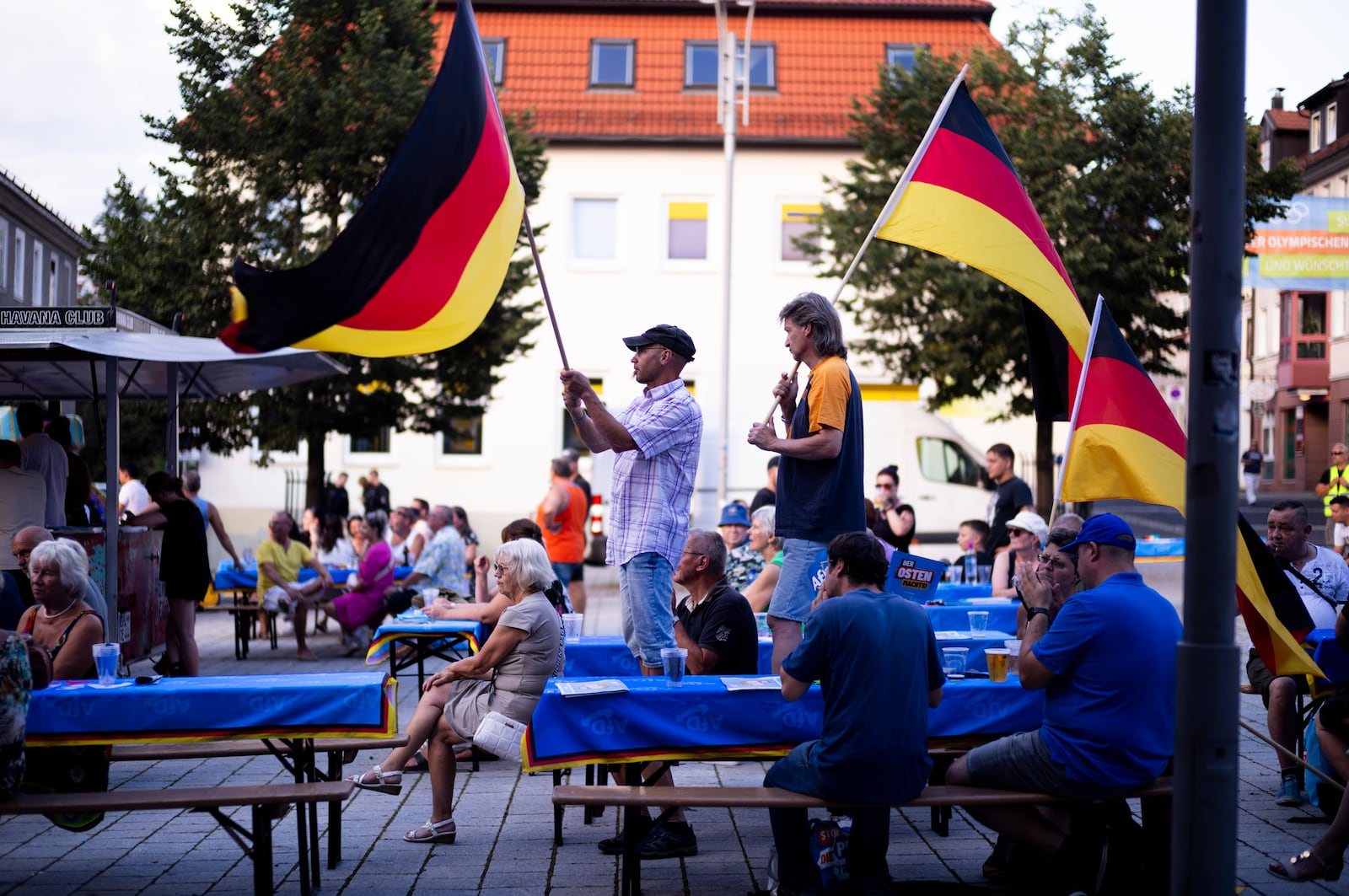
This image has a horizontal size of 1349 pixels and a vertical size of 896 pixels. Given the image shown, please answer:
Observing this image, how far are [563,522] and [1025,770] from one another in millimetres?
9107

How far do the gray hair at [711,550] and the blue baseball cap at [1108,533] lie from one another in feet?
6.06

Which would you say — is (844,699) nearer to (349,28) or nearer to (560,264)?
(349,28)

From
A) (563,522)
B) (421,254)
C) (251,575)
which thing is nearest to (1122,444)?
(421,254)

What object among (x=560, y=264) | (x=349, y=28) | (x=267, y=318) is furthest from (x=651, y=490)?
(x=560, y=264)

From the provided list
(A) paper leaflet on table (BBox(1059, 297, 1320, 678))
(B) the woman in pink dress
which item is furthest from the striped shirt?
(B) the woman in pink dress

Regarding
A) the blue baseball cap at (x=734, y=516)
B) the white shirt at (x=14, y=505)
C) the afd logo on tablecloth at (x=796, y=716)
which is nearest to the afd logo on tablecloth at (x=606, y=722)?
the afd logo on tablecloth at (x=796, y=716)

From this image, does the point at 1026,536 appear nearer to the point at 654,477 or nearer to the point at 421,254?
the point at 654,477

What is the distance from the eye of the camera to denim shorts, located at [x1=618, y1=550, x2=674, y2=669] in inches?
248

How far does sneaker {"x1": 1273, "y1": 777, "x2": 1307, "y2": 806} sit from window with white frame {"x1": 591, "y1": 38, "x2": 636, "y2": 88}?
28124mm

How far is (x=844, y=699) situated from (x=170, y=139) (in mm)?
17029

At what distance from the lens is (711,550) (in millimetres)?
6812

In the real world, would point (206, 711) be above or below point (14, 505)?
below

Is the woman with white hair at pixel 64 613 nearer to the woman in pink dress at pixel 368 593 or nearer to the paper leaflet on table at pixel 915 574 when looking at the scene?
the paper leaflet on table at pixel 915 574

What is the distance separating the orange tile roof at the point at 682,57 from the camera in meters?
32.2
